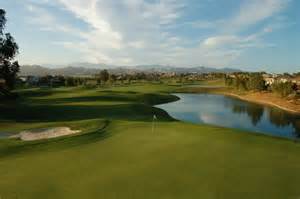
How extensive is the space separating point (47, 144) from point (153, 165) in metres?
6.45

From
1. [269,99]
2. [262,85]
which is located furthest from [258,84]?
[269,99]

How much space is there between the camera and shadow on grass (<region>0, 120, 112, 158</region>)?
14883 mm

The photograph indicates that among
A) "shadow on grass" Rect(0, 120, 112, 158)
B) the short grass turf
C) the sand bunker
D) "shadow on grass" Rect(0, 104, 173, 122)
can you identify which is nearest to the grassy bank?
"shadow on grass" Rect(0, 104, 173, 122)

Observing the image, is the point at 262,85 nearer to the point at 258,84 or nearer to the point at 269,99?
the point at 258,84

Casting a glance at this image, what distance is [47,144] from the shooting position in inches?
623

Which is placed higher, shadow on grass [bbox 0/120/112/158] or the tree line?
shadow on grass [bbox 0/120/112/158]

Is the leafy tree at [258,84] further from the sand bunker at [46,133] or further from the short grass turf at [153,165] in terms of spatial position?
the sand bunker at [46,133]

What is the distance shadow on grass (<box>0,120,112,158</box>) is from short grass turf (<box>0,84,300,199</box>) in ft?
0.14

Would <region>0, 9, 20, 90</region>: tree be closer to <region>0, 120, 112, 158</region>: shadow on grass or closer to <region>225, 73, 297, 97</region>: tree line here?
<region>0, 120, 112, 158</region>: shadow on grass

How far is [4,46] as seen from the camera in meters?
40.4

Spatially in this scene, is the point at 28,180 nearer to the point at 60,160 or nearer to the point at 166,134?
the point at 60,160

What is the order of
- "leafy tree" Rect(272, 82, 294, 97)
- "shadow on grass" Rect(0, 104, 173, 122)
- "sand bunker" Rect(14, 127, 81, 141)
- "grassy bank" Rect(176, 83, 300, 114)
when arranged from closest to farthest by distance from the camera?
"sand bunker" Rect(14, 127, 81, 141) → "shadow on grass" Rect(0, 104, 173, 122) → "grassy bank" Rect(176, 83, 300, 114) → "leafy tree" Rect(272, 82, 294, 97)

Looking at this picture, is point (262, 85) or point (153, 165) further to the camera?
point (262, 85)

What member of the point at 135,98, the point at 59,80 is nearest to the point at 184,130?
the point at 135,98
